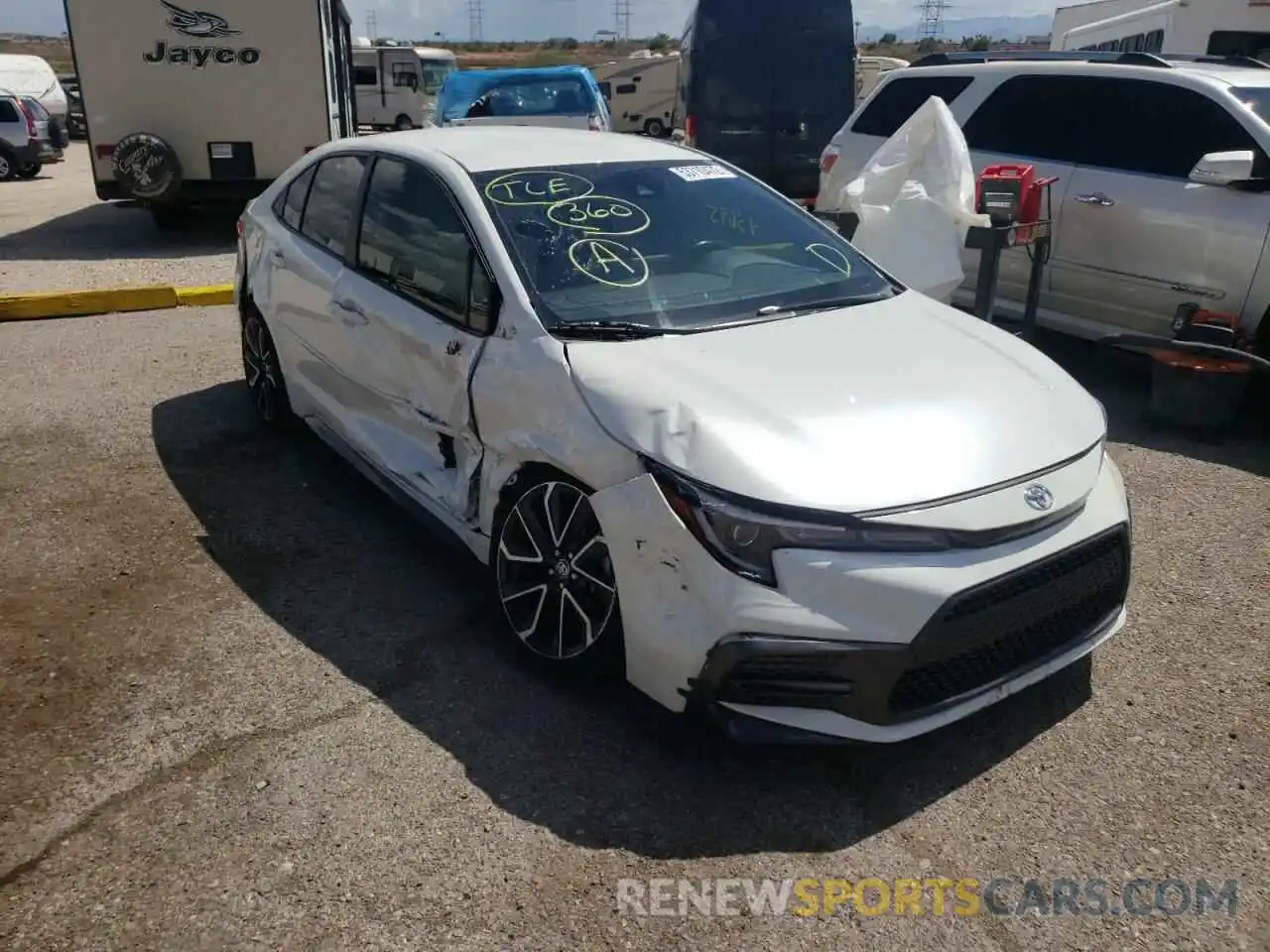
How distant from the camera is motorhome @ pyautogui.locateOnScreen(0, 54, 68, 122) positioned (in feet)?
75.0

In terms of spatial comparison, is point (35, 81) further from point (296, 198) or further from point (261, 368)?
point (296, 198)

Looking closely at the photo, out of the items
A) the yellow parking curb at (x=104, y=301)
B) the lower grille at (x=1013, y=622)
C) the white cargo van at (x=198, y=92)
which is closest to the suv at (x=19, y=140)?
the white cargo van at (x=198, y=92)

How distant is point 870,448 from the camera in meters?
2.89

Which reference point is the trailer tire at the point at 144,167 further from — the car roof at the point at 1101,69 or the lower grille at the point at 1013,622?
the lower grille at the point at 1013,622

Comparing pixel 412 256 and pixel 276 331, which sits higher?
pixel 412 256

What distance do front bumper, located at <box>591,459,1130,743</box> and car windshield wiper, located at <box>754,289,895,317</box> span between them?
108 centimetres

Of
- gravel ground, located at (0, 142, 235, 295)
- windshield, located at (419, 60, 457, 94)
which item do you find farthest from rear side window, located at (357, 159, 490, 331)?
windshield, located at (419, 60, 457, 94)

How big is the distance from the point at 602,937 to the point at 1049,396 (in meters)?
2.07

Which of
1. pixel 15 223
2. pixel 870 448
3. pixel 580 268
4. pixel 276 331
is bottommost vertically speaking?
pixel 15 223

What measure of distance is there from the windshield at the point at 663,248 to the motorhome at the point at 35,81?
75.2 ft

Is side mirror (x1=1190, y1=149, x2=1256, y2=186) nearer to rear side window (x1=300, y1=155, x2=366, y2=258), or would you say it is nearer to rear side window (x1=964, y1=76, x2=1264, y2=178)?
rear side window (x1=964, y1=76, x2=1264, y2=178)

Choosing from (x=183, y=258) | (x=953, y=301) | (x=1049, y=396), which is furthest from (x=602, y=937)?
(x=183, y=258)

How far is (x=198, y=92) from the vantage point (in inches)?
438

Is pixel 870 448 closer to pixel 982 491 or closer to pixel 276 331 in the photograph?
pixel 982 491
